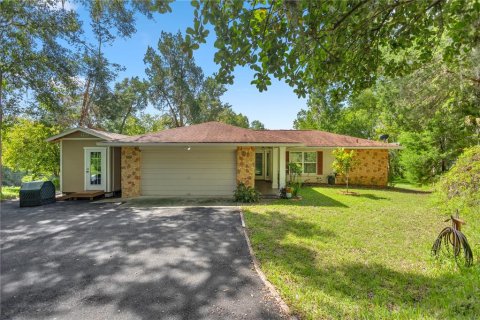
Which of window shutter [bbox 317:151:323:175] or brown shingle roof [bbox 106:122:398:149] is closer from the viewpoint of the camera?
brown shingle roof [bbox 106:122:398:149]

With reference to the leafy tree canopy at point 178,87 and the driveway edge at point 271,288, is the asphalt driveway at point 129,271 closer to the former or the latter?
the driveway edge at point 271,288

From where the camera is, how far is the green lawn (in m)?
3.15

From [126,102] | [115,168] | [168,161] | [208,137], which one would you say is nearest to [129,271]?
[168,161]

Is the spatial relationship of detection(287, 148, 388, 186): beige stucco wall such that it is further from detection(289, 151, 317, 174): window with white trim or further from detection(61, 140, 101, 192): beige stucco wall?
detection(61, 140, 101, 192): beige stucco wall

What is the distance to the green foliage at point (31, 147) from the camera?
1595 centimetres

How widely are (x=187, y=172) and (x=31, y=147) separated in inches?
→ 460

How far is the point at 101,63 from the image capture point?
1812 cm

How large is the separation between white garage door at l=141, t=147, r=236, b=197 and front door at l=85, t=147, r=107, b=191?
2.25 m

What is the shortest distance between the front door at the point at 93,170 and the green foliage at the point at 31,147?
19.9ft

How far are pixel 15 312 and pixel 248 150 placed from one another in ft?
30.1

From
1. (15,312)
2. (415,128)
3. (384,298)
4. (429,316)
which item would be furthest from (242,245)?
(415,128)

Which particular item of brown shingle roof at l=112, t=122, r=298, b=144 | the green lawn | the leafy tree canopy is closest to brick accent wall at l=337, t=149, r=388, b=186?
brown shingle roof at l=112, t=122, r=298, b=144

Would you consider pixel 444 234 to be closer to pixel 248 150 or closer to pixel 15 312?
pixel 15 312

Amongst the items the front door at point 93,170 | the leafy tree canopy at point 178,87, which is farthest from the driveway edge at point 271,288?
the leafy tree canopy at point 178,87
